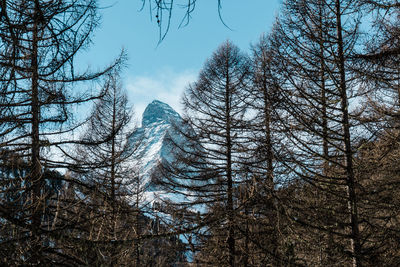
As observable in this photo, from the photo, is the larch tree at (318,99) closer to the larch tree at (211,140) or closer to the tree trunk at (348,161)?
the tree trunk at (348,161)

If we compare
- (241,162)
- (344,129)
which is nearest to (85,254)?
(344,129)

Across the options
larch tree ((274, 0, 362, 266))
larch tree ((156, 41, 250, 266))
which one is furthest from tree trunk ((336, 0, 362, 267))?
larch tree ((156, 41, 250, 266))

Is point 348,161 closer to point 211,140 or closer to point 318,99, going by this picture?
point 318,99

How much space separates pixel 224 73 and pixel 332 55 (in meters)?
6.90

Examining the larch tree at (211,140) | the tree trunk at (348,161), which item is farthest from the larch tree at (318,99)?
the larch tree at (211,140)

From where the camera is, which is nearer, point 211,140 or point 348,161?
point 348,161

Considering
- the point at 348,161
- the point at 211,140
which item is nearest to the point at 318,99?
the point at 348,161

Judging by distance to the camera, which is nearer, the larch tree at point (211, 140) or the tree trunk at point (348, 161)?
the tree trunk at point (348, 161)

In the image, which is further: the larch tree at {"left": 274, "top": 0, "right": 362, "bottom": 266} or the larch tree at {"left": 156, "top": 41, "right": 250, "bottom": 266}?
the larch tree at {"left": 156, "top": 41, "right": 250, "bottom": 266}

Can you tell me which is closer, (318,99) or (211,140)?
(318,99)

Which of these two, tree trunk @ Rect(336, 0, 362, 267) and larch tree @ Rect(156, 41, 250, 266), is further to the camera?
larch tree @ Rect(156, 41, 250, 266)

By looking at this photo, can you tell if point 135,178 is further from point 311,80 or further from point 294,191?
point 311,80

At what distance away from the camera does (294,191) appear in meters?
6.29

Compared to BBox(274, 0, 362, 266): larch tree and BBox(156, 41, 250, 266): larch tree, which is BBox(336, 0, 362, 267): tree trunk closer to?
BBox(274, 0, 362, 266): larch tree
